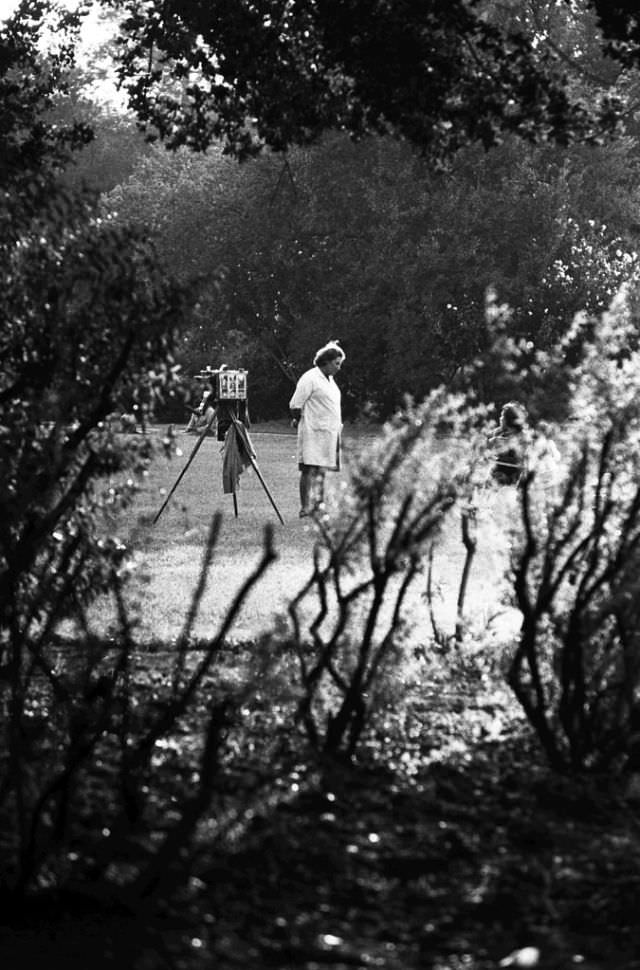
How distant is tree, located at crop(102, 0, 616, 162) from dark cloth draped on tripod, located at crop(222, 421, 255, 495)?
1148cm

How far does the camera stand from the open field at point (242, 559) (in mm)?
7929

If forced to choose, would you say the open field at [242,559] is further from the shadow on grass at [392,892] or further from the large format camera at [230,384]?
the large format camera at [230,384]

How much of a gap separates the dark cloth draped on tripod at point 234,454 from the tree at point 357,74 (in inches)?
452

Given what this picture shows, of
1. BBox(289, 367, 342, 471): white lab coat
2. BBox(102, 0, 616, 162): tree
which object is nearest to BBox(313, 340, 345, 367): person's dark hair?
BBox(289, 367, 342, 471): white lab coat

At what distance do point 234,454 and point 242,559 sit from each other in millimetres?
5871

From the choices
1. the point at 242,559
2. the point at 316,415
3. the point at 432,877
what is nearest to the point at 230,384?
the point at 316,415

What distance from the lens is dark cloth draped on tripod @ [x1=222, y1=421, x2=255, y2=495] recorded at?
2192cm

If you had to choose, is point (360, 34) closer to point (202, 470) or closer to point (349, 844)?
point (349, 844)

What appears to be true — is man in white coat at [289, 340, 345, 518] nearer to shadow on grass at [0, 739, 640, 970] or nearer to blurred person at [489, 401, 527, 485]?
blurred person at [489, 401, 527, 485]

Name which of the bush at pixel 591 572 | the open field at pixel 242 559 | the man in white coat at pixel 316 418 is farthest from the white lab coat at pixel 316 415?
the bush at pixel 591 572

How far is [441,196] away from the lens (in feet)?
199

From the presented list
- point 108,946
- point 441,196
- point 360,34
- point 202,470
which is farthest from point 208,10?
point 441,196

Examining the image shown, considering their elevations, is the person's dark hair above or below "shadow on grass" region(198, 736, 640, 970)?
above

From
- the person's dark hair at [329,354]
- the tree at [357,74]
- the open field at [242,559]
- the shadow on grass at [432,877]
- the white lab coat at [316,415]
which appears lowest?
the open field at [242,559]
